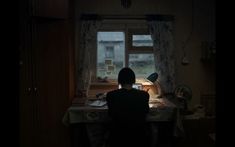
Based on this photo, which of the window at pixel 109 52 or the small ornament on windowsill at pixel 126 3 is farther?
the window at pixel 109 52

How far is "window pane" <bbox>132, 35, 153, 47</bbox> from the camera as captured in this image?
4500 millimetres

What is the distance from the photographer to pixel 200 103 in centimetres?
450

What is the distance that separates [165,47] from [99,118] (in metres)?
1.39

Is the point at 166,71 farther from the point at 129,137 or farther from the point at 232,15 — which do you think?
the point at 232,15

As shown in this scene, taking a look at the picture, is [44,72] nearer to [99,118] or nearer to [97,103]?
[97,103]

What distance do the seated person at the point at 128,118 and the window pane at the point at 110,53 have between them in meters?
1.47

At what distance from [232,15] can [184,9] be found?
3.70 meters

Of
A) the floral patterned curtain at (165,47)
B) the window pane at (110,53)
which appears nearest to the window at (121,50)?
the window pane at (110,53)

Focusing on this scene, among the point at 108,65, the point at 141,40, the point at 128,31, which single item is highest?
the point at 128,31

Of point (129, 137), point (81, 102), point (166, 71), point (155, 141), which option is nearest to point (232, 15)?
point (129, 137)

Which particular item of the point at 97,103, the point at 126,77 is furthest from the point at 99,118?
the point at 126,77

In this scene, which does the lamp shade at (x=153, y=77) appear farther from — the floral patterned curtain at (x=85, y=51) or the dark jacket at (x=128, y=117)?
the dark jacket at (x=128, y=117)

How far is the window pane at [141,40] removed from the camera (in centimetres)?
450

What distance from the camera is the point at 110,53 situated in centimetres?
453
